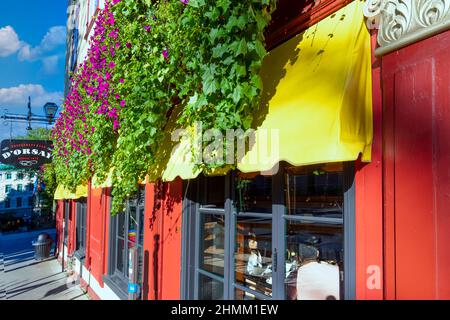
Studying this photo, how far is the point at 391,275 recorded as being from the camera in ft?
7.15

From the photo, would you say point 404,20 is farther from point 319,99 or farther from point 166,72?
point 166,72

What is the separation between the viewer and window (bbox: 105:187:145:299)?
20.9 feet

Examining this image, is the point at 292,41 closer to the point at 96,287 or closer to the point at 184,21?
the point at 184,21

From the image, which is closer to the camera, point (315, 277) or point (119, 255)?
point (315, 277)

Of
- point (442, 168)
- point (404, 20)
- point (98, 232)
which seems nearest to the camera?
point (442, 168)

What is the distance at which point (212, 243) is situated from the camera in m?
4.51

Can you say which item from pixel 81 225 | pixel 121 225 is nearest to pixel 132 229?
pixel 121 225

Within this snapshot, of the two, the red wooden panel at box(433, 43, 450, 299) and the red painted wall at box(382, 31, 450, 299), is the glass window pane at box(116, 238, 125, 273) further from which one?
the red wooden panel at box(433, 43, 450, 299)

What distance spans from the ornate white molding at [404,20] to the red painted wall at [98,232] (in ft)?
23.8

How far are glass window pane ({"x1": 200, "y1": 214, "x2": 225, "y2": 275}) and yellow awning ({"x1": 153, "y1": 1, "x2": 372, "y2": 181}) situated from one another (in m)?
1.50

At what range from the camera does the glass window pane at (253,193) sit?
3.54 meters

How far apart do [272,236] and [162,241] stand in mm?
2368

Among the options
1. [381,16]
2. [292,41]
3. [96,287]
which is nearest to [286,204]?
[292,41]

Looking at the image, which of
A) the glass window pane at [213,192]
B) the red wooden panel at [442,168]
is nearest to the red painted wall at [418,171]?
the red wooden panel at [442,168]
